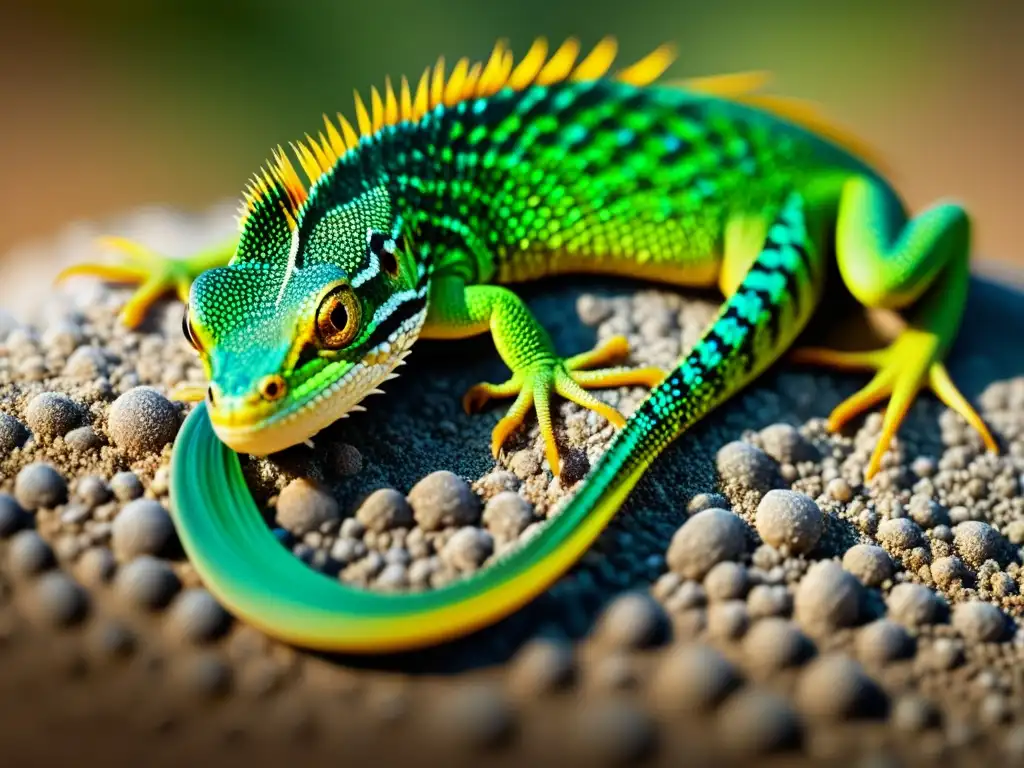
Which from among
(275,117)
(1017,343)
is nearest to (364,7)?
(275,117)

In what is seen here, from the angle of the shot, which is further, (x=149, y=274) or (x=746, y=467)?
(x=149, y=274)

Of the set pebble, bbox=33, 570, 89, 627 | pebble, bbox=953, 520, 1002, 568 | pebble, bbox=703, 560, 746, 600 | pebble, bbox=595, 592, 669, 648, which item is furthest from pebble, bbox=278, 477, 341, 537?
pebble, bbox=953, 520, 1002, 568

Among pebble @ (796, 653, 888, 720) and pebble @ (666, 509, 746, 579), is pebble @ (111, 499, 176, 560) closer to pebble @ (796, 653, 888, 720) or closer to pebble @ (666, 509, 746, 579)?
pebble @ (666, 509, 746, 579)

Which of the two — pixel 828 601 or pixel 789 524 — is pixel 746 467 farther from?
pixel 828 601

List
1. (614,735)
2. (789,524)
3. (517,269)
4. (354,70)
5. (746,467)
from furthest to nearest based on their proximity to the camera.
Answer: (354,70) < (517,269) < (746,467) < (789,524) < (614,735)

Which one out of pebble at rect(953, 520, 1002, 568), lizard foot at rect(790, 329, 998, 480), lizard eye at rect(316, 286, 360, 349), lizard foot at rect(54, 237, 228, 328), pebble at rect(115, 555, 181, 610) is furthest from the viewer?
lizard foot at rect(54, 237, 228, 328)

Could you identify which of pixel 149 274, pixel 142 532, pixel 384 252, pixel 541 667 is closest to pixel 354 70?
pixel 149 274

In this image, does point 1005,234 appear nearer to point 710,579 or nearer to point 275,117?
point 275,117

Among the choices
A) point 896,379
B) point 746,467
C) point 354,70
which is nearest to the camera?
point 746,467
